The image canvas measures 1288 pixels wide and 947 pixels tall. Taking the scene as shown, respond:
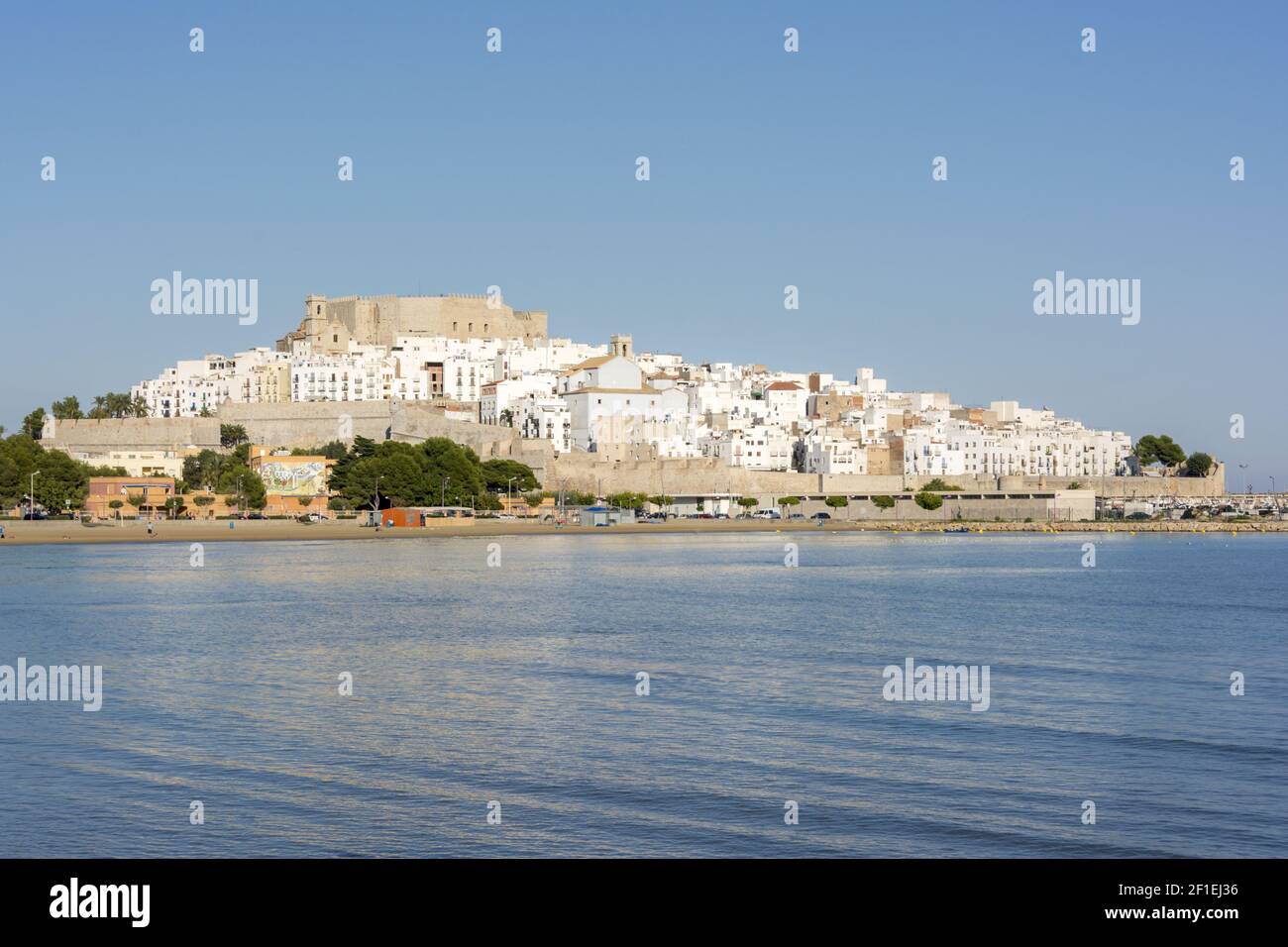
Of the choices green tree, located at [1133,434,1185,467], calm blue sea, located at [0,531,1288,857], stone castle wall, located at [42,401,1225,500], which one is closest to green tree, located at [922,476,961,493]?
stone castle wall, located at [42,401,1225,500]

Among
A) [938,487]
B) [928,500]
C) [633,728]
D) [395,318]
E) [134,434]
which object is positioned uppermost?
[395,318]

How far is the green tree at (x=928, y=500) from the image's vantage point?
3728 inches

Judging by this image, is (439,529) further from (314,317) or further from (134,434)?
(314,317)

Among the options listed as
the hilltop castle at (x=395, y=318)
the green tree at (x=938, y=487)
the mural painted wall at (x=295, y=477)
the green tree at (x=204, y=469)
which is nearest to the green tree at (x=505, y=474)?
the mural painted wall at (x=295, y=477)

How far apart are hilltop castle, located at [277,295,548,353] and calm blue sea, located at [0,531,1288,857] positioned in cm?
8964

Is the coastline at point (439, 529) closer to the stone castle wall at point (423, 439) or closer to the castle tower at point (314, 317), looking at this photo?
the stone castle wall at point (423, 439)

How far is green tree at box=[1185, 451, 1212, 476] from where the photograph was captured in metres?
119

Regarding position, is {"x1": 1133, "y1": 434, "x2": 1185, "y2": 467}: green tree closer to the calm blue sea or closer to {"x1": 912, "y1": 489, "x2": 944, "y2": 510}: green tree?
{"x1": 912, "y1": 489, "x2": 944, "y2": 510}: green tree

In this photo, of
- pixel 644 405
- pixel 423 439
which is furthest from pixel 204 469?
pixel 644 405

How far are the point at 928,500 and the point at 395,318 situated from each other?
52.1 metres

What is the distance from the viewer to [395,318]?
123m
